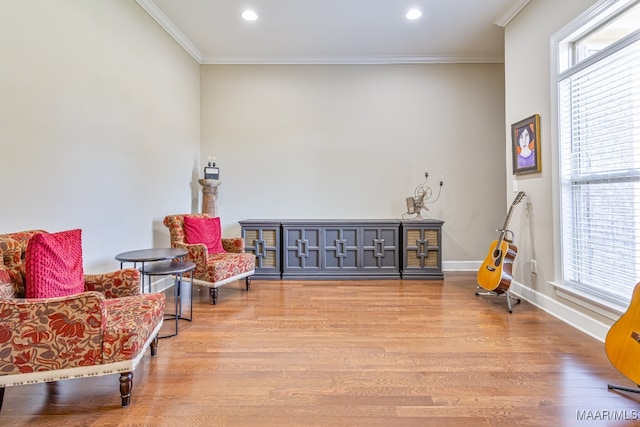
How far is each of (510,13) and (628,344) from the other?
11.2 ft

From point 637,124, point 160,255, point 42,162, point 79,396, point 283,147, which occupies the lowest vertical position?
point 79,396

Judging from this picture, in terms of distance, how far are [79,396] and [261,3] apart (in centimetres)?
367

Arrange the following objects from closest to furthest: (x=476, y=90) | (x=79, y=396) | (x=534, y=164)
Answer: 1. (x=79, y=396)
2. (x=534, y=164)
3. (x=476, y=90)

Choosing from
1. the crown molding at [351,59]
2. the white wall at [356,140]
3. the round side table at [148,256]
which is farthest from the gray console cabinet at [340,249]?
the crown molding at [351,59]

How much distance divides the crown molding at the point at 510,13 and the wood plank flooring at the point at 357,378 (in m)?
3.10

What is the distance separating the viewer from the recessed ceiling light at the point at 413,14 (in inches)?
136

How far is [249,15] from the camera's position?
11.5 feet

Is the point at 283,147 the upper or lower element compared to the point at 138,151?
upper

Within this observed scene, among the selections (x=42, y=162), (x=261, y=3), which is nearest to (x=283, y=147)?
(x=261, y=3)

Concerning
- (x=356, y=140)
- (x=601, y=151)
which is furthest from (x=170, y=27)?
(x=601, y=151)

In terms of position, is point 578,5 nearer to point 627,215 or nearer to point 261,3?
point 627,215

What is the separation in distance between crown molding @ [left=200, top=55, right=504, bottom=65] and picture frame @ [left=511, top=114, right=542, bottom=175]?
5.95ft

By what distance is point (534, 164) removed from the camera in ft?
9.82

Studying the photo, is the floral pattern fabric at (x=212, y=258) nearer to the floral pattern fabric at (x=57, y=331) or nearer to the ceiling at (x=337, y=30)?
the floral pattern fabric at (x=57, y=331)
